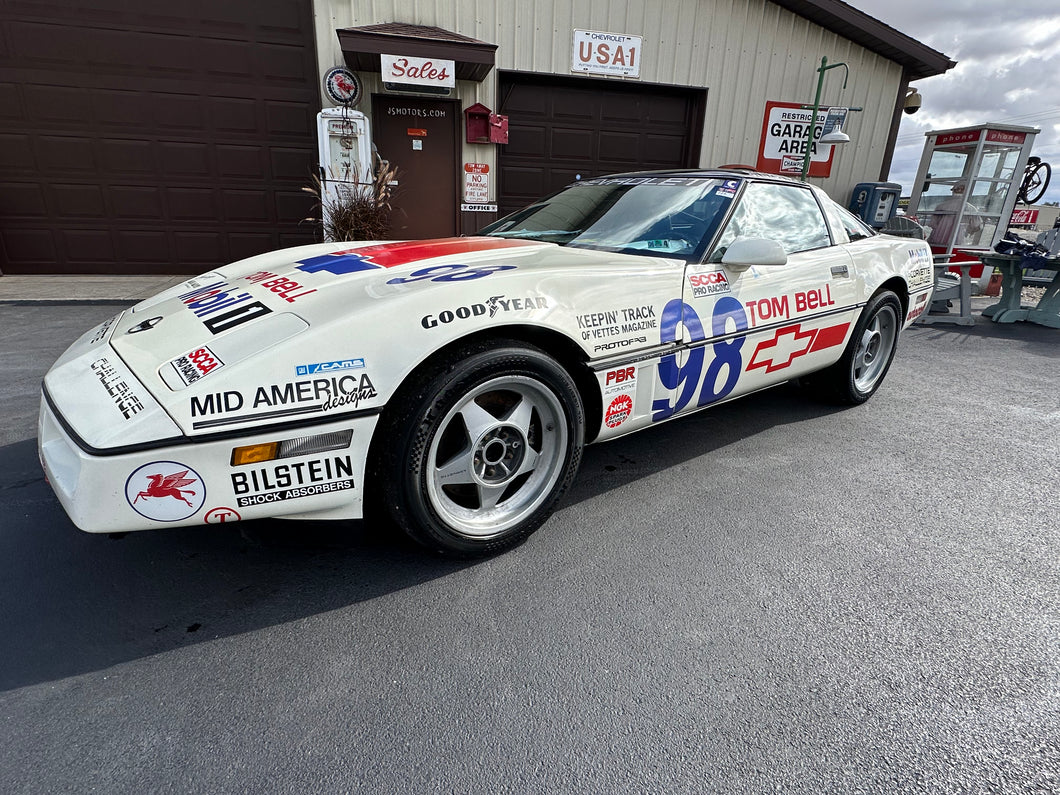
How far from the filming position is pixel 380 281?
77.9 inches

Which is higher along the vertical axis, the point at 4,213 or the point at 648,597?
the point at 4,213

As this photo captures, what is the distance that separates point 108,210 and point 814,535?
9293mm

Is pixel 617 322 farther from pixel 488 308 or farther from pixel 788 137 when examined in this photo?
pixel 788 137

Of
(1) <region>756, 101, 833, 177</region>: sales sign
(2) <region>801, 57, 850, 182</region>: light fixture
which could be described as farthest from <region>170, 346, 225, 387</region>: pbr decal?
(1) <region>756, 101, 833, 177</region>: sales sign

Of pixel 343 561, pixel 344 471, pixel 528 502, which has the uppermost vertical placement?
pixel 344 471

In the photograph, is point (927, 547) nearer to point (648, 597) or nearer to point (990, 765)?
point (990, 765)

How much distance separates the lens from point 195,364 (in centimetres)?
164

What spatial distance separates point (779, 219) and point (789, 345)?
2.31 feet

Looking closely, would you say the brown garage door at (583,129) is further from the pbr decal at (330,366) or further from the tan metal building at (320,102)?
the pbr decal at (330,366)

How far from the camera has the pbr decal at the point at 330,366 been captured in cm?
162

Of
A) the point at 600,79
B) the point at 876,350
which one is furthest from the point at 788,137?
the point at 876,350

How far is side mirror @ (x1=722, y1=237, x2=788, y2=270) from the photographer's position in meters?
2.46

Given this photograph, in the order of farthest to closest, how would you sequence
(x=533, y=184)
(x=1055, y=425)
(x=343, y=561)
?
(x=533, y=184)
(x=1055, y=425)
(x=343, y=561)

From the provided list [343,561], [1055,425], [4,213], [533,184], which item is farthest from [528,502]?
[4,213]
